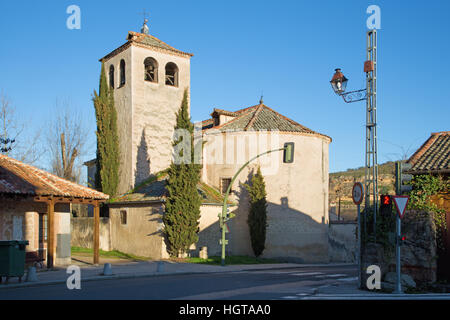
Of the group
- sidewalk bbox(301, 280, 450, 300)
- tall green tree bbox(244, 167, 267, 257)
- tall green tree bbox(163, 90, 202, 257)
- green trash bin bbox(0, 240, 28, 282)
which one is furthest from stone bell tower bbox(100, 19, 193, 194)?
sidewalk bbox(301, 280, 450, 300)

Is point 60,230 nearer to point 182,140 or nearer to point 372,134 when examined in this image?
point 182,140

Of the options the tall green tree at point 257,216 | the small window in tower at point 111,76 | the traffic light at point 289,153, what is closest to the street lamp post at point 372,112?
the traffic light at point 289,153

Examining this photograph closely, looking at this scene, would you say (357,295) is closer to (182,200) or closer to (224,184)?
(182,200)

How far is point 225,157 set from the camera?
34031 millimetres

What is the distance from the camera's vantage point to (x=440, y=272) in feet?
49.0

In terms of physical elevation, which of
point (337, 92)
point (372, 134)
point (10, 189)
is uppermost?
point (337, 92)

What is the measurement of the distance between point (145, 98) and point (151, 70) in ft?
8.77

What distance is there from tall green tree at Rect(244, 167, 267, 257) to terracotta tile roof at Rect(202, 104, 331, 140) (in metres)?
4.34

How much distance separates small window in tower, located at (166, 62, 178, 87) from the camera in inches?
1417

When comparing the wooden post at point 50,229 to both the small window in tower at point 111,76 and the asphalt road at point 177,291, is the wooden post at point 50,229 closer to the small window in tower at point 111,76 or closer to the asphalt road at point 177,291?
the asphalt road at point 177,291

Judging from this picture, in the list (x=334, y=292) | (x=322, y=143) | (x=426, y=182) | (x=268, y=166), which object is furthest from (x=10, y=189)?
(x=322, y=143)

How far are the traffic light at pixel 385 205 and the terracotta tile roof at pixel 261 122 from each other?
18974 mm

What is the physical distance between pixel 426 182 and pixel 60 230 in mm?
16491

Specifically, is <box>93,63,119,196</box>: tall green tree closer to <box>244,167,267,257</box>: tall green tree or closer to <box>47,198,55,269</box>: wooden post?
<box>244,167,267,257</box>: tall green tree
